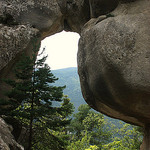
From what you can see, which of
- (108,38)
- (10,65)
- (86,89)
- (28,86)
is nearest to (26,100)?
(28,86)

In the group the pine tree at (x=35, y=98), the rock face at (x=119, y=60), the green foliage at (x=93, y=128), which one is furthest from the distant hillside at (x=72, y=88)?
the rock face at (x=119, y=60)

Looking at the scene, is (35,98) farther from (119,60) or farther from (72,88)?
(72,88)

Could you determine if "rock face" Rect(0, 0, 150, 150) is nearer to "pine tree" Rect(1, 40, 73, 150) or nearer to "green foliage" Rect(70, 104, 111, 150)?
"pine tree" Rect(1, 40, 73, 150)

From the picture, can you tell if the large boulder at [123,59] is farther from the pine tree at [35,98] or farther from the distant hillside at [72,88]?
the distant hillside at [72,88]

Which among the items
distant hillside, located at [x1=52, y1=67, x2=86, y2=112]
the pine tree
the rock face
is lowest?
distant hillside, located at [x1=52, y1=67, x2=86, y2=112]

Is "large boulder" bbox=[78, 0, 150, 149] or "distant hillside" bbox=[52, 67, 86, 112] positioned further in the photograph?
"distant hillside" bbox=[52, 67, 86, 112]

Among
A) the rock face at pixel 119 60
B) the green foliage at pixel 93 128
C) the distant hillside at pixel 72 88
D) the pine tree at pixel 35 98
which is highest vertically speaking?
the rock face at pixel 119 60

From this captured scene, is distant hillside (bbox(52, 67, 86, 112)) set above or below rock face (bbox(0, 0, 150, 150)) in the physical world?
below

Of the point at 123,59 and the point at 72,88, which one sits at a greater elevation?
the point at 123,59

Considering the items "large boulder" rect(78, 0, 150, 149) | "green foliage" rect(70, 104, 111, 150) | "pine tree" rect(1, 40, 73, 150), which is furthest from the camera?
"green foliage" rect(70, 104, 111, 150)

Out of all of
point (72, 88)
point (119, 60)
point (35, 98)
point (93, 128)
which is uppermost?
point (119, 60)

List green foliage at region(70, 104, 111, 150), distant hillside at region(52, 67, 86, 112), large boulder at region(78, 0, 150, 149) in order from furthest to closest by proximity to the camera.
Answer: distant hillside at region(52, 67, 86, 112) < green foliage at region(70, 104, 111, 150) < large boulder at region(78, 0, 150, 149)

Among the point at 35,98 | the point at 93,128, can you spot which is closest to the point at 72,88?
the point at 93,128

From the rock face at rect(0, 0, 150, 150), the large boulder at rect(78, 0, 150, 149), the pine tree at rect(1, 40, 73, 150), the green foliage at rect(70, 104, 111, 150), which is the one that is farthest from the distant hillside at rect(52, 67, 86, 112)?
the large boulder at rect(78, 0, 150, 149)
